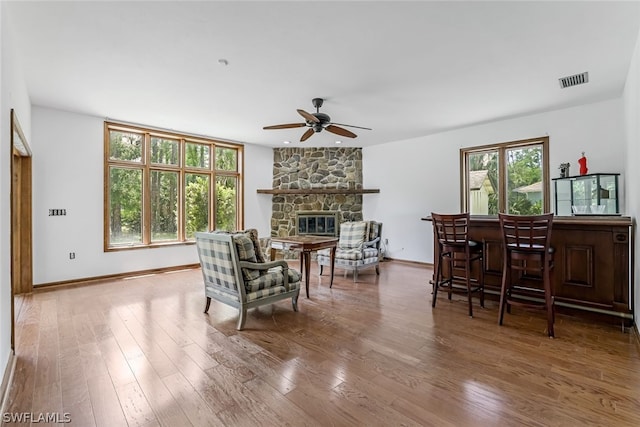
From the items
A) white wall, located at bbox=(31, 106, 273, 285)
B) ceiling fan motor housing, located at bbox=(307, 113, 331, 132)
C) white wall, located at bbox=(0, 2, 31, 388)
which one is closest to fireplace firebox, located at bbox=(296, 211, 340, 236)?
ceiling fan motor housing, located at bbox=(307, 113, 331, 132)

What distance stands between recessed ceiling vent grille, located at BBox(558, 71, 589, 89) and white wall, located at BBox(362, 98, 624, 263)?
1143 mm

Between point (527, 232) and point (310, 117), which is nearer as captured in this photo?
point (527, 232)

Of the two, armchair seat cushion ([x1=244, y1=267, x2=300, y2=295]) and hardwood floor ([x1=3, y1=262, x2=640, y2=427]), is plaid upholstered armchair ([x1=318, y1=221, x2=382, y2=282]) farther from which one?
armchair seat cushion ([x1=244, y1=267, x2=300, y2=295])

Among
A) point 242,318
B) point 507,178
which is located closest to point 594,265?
point 507,178

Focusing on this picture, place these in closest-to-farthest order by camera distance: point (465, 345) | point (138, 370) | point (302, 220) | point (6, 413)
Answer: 1. point (6, 413)
2. point (138, 370)
3. point (465, 345)
4. point (302, 220)

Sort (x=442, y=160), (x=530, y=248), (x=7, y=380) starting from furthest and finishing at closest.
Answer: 1. (x=442, y=160)
2. (x=530, y=248)
3. (x=7, y=380)

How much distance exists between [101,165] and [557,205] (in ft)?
24.0

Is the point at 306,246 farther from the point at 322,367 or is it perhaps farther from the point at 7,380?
the point at 7,380

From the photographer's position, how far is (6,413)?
1.73 meters

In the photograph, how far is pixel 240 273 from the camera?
2957mm

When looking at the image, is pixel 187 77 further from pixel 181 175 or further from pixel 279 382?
pixel 279 382

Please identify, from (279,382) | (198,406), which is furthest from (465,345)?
(198,406)

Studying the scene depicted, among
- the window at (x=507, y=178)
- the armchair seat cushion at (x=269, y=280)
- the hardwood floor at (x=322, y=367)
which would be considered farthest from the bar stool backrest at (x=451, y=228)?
the window at (x=507, y=178)

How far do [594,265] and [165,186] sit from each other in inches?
256
